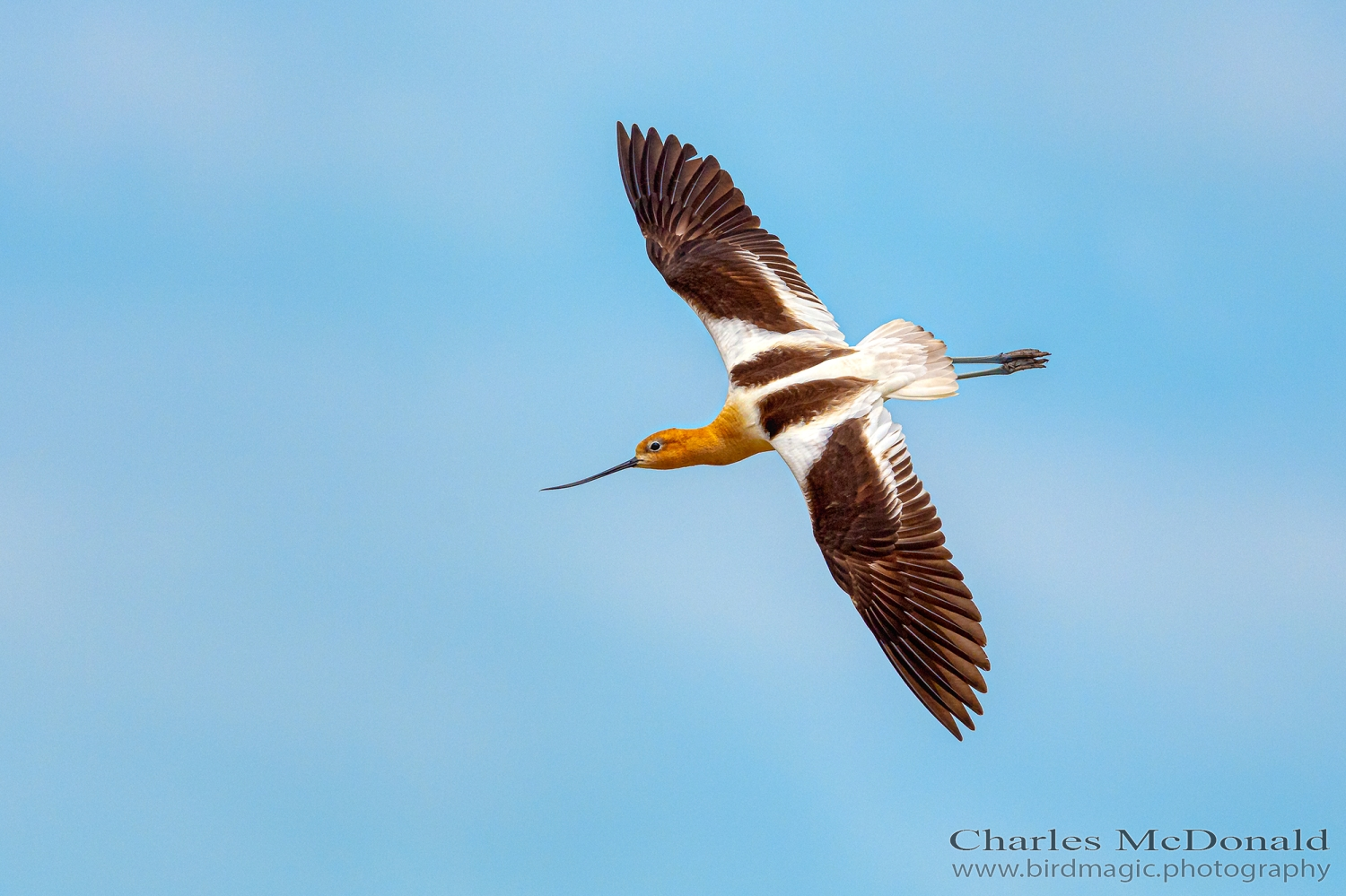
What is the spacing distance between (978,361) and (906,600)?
381 cm

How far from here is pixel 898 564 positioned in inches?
379

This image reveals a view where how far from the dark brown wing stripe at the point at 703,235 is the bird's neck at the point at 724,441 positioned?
3.37ft

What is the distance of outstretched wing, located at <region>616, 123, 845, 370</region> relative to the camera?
11.9 m

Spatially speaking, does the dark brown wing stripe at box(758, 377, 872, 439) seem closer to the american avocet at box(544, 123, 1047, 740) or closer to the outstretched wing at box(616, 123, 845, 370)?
the american avocet at box(544, 123, 1047, 740)

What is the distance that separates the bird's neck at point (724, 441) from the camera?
1129cm

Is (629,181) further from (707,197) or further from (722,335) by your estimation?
(722,335)

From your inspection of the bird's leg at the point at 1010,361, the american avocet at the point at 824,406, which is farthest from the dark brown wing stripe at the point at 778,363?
the bird's leg at the point at 1010,361

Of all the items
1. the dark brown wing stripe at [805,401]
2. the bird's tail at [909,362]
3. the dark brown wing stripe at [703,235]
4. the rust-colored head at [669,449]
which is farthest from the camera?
the dark brown wing stripe at [703,235]

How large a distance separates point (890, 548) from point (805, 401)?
1.58 m

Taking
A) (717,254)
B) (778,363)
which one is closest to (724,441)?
(778,363)

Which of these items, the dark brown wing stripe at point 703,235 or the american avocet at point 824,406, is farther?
the dark brown wing stripe at point 703,235

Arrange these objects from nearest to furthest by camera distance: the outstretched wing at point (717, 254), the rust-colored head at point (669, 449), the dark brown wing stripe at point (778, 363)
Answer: the dark brown wing stripe at point (778, 363) → the rust-colored head at point (669, 449) → the outstretched wing at point (717, 254)

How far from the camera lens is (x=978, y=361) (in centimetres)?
1257

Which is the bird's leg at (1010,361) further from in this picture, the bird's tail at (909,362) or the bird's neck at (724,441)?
the bird's neck at (724,441)
